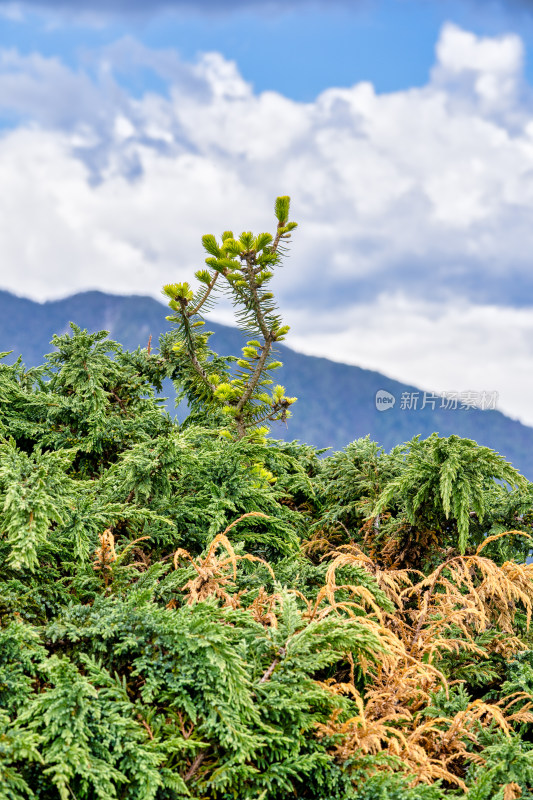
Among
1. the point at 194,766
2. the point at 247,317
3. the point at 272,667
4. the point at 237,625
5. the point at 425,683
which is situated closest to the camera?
the point at 194,766

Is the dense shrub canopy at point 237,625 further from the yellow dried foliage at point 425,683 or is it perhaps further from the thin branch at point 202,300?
the thin branch at point 202,300

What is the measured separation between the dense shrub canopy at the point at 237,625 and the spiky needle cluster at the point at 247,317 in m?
0.05

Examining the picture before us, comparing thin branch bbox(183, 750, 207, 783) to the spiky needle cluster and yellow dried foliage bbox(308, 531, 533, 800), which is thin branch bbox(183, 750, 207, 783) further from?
the spiky needle cluster

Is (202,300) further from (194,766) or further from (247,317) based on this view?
(194,766)

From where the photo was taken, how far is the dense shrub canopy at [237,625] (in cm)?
213

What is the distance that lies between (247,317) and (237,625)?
113 inches

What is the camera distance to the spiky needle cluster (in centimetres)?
481

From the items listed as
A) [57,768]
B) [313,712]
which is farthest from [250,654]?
[57,768]

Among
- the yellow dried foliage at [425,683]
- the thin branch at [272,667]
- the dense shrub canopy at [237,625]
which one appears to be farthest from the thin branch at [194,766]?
the yellow dried foliage at [425,683]

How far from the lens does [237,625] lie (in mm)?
2600

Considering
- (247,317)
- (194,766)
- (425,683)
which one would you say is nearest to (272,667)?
(194,766)

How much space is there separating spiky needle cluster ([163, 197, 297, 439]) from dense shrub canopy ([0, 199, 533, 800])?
53mm

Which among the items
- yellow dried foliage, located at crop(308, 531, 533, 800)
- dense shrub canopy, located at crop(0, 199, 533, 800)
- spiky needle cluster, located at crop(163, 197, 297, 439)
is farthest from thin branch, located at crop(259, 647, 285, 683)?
spiky needle cluster, located at crop(163, 197, 297, 439)

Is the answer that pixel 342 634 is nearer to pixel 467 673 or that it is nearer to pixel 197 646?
pixel 197 646
